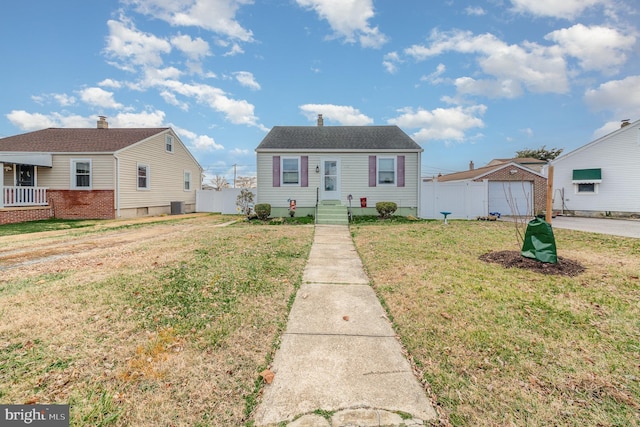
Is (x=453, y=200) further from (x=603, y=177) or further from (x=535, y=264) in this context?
(x=603, y=177)

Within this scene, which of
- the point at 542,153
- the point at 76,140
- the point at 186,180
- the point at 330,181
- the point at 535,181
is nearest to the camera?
the point at 330,181

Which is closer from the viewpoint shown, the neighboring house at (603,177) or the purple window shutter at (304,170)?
the purple window shutter at (304,170)

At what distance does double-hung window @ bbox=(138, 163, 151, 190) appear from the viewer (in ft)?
57.3

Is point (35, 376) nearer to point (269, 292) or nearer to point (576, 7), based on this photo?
point (269, 292)

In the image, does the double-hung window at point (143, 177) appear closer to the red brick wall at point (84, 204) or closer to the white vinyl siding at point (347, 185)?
the red brick wall at point (84, 204)

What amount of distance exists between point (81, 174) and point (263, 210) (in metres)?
11.4

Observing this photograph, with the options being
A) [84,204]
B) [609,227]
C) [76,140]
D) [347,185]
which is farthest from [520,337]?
[76,140]

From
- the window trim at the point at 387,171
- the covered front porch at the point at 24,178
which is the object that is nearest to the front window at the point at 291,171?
the window trim at the point at 387,171

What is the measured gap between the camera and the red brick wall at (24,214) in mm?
13012

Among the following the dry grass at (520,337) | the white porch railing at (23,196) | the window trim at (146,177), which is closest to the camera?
the dry grass at (520,337)

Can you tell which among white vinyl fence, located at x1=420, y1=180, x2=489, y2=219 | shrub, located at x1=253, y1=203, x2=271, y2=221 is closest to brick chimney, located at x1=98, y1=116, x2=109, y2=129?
shrub, located at x1=253, y1=203, x2=271, y2=221

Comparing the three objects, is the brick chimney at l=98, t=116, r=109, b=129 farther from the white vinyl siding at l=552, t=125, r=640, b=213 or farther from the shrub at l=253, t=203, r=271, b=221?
the white vinyl siding at l=552, t=125, r=640, b=213

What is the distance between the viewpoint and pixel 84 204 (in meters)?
15.5

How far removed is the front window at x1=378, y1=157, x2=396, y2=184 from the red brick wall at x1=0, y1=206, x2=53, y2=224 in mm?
18423
